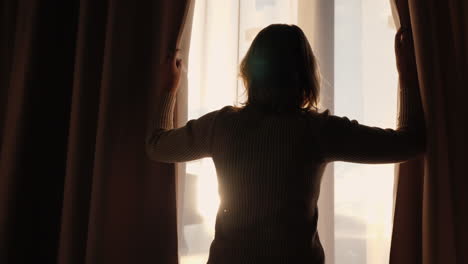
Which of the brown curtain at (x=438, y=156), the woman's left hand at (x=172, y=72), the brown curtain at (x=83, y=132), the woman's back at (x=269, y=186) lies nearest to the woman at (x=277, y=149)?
the woman's back at (x=269, y=186)

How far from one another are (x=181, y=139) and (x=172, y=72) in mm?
282

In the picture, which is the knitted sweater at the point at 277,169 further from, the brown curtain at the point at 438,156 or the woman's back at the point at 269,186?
the brown curtain at the point at 438,156

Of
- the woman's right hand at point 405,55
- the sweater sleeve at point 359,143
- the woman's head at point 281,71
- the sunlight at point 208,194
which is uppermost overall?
the woman's right hand at point 405,55

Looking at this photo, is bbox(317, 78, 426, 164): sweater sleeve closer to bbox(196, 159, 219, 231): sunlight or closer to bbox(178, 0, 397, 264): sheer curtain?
bbox(178, 0, 397, 264): sheer curtain

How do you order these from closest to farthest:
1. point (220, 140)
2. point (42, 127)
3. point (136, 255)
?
point (220, 140)
point (136, 255)
point (42, 127)

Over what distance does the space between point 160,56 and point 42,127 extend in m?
0.52

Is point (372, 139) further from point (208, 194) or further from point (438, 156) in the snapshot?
point (208, 194)

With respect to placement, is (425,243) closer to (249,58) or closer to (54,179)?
(249,58)

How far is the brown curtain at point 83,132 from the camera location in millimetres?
1188

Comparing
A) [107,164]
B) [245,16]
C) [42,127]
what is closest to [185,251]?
[107,164]

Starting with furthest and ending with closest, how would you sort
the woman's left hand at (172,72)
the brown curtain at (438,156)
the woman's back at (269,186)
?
the woman's left hand at (172,72) < the brown curtain at (438,156) < the woman's back at (269,186)

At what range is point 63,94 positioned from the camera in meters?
1.38

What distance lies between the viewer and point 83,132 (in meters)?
1.25

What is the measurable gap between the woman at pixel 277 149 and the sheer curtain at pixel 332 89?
27cm
